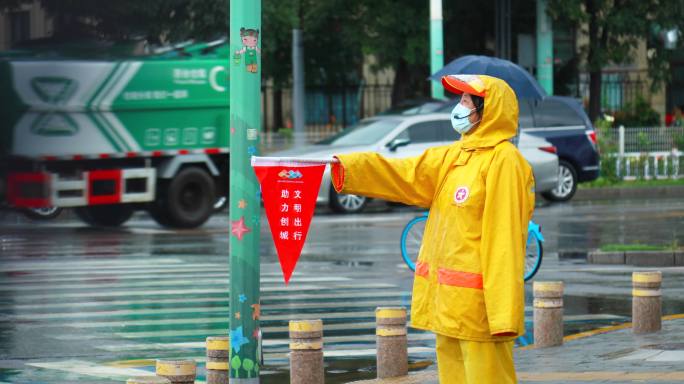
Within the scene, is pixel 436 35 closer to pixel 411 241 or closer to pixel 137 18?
pixel 137 18

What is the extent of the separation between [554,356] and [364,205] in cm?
1589

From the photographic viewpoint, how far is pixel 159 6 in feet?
76.4

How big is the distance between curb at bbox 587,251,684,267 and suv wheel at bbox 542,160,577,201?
34.9 ft

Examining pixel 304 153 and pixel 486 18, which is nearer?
pixel 304 153

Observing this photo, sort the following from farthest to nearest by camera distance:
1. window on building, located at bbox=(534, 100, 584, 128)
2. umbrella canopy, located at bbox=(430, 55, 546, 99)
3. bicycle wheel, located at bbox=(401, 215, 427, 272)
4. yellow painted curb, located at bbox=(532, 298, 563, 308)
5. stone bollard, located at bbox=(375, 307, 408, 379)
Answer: window on building, located at bbox=(534, 100, 584, 128) < umbrella canopy, located at bbox=(430, 55, 546, 99) < bicycle wheel, located at bbox=(401, 215, 427, 272) < yellow painted curb, located at bbox=(532, 298, 563, 308) < stone bollard, located at bbox=(375, 307, 408, 379)

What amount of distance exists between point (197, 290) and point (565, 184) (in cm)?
1466

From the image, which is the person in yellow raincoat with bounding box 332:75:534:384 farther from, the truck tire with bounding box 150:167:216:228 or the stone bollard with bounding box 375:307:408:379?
the truck tire with bounding box 150:167:216:228

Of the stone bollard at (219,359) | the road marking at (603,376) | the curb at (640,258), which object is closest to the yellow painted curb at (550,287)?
the road marking at (603,376)

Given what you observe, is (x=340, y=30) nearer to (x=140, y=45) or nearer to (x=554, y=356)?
(x=140, y=45)

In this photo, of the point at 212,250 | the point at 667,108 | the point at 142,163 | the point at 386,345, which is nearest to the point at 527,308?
the point at 386,345

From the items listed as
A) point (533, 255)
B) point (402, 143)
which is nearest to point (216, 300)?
point (533, 255)

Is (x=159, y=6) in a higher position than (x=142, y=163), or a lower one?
higher

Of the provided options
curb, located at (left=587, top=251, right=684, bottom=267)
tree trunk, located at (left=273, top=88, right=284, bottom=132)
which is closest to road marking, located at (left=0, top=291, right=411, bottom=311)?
curb, located at (left=587, top=251, right=684, bottom=267)

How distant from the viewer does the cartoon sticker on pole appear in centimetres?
798
